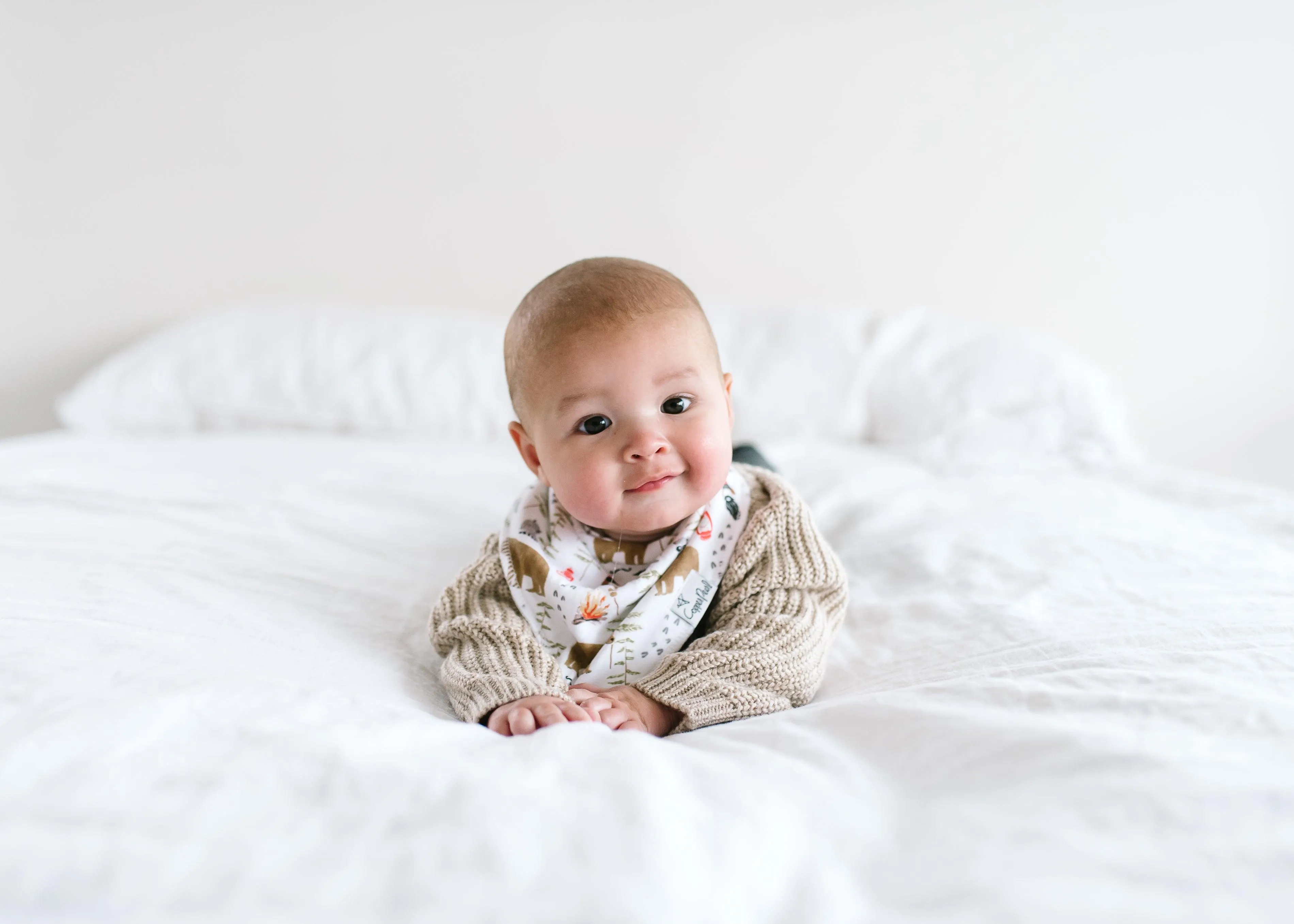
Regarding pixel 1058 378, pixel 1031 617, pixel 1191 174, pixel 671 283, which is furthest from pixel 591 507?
pixel 1191 174

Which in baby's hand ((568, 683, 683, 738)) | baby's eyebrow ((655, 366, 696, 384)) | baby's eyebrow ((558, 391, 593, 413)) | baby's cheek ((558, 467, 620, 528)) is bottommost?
baby's hand ((568, 683, 683, 738))

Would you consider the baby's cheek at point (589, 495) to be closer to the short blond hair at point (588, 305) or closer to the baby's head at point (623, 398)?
the baby's head at point (623, 398)

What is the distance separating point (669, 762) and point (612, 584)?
38cm

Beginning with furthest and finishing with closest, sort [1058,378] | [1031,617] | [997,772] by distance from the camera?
[1058,378]
[1031,617]
[997,772]

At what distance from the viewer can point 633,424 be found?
829mm

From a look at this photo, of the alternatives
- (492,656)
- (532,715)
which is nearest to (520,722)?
(532,715)

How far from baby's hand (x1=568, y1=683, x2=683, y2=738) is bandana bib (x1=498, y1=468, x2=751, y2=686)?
0.23 feet

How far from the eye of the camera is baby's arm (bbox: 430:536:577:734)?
73cm

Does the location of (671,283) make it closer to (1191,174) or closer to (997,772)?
(997,772)

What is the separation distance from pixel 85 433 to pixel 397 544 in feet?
3.05

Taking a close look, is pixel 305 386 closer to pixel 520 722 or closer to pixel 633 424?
pixel 633 424

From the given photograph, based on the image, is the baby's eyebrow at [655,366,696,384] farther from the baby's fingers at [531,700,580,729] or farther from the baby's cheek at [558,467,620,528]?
the baby's fingers at [531,700,580,729]

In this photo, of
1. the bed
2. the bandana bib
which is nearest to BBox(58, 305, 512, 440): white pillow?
the bed

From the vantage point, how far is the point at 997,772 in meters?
0.54
